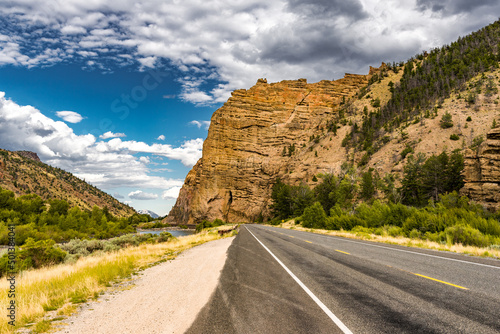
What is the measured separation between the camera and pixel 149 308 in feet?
17.8

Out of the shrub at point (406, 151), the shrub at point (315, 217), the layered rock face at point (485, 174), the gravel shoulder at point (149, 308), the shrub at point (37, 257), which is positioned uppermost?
the shrub at point (406, 151)

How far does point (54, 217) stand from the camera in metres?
47.7

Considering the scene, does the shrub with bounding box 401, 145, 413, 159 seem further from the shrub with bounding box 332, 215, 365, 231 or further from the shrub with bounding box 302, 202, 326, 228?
the shrub with bounding box 332, 215, 365, 231

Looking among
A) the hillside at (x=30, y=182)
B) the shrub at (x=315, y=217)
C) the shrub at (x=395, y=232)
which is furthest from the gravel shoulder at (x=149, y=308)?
the hillside at (x=30, y=182)

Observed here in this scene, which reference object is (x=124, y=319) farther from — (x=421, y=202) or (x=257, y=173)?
(x=257, y=173)

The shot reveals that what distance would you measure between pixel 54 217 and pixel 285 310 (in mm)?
56164

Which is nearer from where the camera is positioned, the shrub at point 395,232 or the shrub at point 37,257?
the shrub at point 37,257

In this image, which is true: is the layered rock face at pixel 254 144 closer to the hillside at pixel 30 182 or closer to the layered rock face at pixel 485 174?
the hillside at pixel 30 182

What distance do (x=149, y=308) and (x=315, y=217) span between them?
42.4 metres

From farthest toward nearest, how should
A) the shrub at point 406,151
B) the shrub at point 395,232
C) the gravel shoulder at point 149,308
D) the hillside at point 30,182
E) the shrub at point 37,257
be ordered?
the hillside at point 30,182
the shrub at point 406,151
the shrub at point 395,232
the shrub at point 37,257
the gravel shoulder at point 149,308

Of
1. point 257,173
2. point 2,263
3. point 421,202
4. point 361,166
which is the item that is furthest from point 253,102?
point 2,263

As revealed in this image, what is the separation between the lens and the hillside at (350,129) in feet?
168

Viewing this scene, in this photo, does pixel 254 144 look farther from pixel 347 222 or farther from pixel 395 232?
pixel 395 232

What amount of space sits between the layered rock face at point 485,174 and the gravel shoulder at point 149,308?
3094 centimetres
